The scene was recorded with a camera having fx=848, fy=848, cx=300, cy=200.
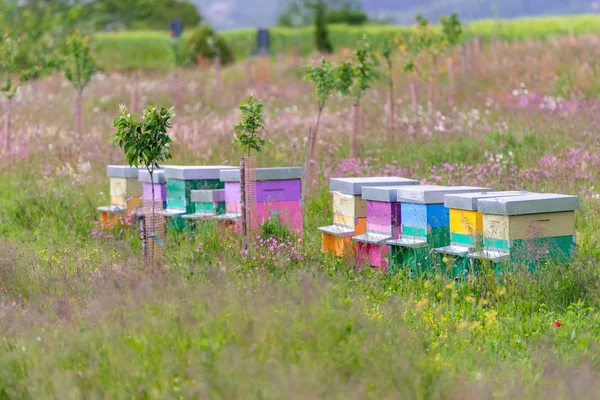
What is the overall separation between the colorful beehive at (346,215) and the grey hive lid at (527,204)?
5.67 feet

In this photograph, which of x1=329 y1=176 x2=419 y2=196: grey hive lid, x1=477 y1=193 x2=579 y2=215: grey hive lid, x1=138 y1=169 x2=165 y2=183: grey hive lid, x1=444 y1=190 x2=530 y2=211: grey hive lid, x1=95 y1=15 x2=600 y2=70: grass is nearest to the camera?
x1=477 y1=193 x2=579 y2=215: grey hive lid

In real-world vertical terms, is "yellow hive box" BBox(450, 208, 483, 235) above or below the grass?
below

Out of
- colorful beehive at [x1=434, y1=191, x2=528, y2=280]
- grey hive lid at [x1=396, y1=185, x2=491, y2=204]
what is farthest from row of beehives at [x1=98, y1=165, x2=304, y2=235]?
colorful beehive at [x1=434, y1=191, x2=528, y2=280]

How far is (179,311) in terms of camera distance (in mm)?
5363

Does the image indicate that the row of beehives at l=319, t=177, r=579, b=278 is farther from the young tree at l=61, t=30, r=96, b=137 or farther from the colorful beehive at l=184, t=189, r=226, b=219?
the young tree at l=61, t=30, r=96, b=137

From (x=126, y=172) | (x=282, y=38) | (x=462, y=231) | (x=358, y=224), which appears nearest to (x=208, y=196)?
(x=126, y=172)

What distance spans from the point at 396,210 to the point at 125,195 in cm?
445

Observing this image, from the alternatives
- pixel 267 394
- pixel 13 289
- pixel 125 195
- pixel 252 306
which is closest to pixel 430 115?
pixel 125 195

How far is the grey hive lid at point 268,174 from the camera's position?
1005 cm

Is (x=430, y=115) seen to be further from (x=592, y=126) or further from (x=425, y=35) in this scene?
(x=592, y=126)

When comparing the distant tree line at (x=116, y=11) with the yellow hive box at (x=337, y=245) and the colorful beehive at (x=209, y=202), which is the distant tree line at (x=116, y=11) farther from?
the yellow hive box at (x=337, y=245)

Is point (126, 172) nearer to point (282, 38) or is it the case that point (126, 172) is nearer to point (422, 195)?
point (422, 195)

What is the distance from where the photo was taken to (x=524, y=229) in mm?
7891

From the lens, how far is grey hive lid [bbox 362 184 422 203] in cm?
877
